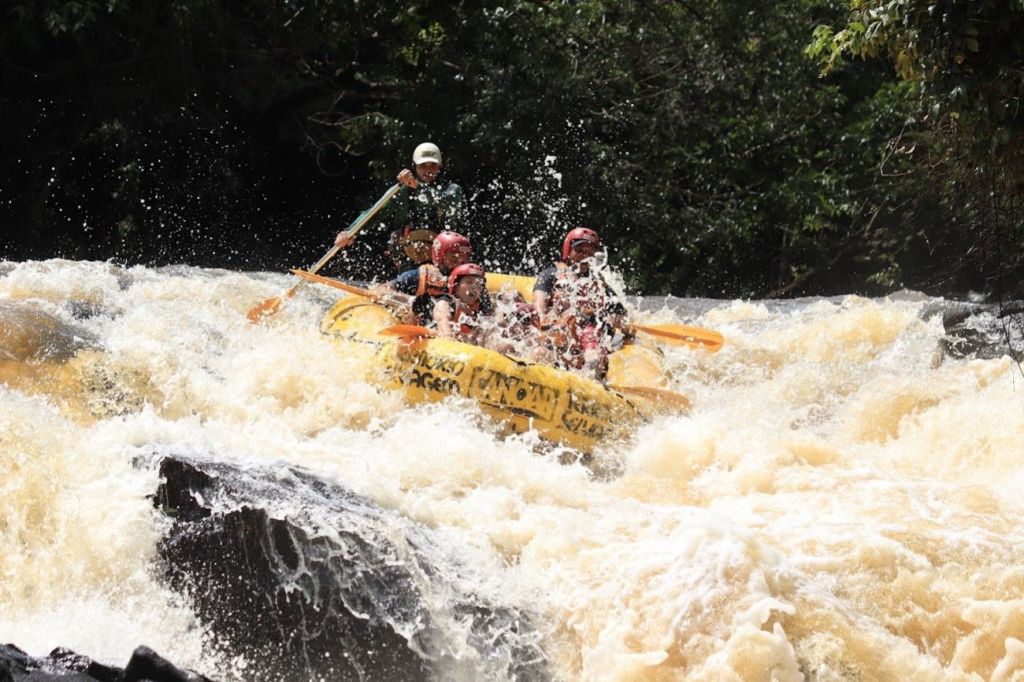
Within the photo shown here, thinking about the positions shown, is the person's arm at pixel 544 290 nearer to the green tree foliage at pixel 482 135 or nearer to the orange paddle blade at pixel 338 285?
the orange paddle blade at pixel 338 285

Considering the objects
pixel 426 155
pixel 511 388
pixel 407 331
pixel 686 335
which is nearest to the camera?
pixel 511 388

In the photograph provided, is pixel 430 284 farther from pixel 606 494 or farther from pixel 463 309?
pixel 606 494

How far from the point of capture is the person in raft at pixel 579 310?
682 centimetres

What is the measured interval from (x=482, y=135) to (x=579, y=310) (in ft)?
15.8

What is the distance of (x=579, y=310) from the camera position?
7.04 m

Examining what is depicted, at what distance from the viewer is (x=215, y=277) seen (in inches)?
370

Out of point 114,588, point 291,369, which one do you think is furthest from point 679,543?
point 291,369

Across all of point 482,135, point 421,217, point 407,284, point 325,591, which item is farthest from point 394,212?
point 325,591

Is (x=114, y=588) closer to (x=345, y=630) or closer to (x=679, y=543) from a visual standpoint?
(x=345, y=630)

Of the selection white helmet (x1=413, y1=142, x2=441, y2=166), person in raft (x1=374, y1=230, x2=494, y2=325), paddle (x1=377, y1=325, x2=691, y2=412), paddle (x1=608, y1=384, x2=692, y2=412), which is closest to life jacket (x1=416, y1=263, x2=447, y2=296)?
person in raft (x1=374, y1=230, x2=494, y2=325)

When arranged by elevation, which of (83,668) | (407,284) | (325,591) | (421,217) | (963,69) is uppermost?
(963,69)

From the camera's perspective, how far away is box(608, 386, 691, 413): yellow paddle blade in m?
6.63

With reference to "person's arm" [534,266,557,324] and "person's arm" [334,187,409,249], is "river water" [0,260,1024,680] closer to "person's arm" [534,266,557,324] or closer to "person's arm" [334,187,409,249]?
"person's arm" [534,266,557,324]

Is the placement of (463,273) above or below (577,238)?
below
